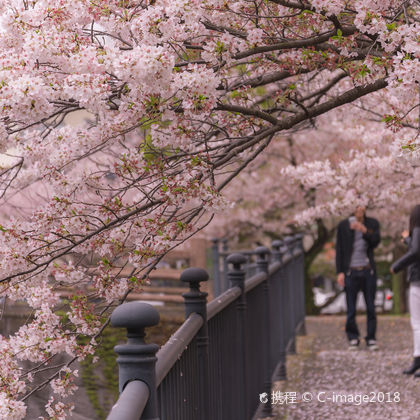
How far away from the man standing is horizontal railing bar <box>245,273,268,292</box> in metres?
3.11

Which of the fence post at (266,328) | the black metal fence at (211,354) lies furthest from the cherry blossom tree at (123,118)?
the fence post at (266,328)

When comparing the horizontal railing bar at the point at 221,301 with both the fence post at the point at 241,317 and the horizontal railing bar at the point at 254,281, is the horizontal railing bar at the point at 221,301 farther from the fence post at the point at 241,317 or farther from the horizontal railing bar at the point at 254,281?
the horizontal railing bar at the point at 254,281

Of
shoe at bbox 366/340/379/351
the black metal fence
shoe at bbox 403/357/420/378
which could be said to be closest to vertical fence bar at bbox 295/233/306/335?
shoe at bbox 366/340/379/351

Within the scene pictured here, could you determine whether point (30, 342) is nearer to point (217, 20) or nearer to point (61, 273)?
point (61, 273)

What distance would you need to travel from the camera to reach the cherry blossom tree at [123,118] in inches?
169

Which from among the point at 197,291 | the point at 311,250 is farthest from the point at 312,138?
the point at 197,291

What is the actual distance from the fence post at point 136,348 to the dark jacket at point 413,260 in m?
6.06

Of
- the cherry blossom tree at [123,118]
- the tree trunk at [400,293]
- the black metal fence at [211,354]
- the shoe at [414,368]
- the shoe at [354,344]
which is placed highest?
the cherry blossom tree at [123,118]

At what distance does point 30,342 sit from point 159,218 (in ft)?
3.78

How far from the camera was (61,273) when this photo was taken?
5.04 meters

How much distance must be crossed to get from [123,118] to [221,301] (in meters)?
1.26

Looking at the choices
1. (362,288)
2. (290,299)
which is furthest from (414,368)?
(290,299)

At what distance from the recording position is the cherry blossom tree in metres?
4.30

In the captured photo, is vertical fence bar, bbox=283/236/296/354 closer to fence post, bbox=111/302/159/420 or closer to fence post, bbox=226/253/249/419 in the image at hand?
fence post, bbox=226/253/249/419
